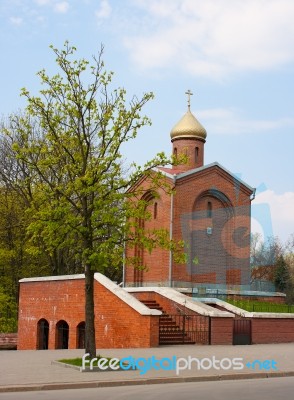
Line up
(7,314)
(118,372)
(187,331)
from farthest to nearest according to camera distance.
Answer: (7,314) < (187,331) < (118,372)

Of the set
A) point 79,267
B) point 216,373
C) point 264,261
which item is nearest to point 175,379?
point 216,373

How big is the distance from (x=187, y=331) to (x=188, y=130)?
1428cm

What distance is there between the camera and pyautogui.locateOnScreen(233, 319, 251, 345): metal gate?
799 inches

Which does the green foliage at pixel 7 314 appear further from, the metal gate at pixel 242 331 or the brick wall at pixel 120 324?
the metal gate at pixel 242 331

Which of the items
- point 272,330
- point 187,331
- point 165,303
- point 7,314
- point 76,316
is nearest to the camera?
point 187,331

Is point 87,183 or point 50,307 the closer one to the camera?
point 87,183

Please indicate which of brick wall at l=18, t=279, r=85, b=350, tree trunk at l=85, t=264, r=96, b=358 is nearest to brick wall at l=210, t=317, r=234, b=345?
brick wall at l=18, t=279, r=85, b=350

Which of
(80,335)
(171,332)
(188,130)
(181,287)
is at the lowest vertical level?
(80,335)

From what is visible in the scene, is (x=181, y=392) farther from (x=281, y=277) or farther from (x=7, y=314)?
(x=281, y=277)

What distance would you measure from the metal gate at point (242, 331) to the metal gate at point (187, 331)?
1.30 m

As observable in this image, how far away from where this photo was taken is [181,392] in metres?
10.4

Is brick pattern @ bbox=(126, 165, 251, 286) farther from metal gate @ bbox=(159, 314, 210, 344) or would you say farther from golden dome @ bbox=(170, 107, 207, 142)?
metal gate @ bbox=(159, 314, 210, 344)

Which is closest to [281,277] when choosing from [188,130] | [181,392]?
[188,130]

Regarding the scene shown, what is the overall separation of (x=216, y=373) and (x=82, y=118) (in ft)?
21.3
